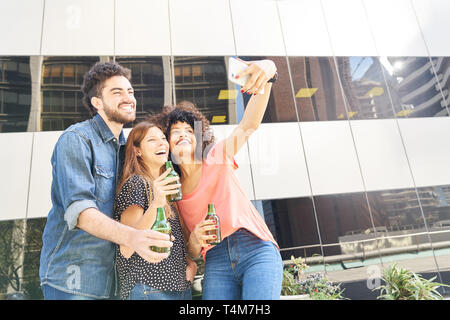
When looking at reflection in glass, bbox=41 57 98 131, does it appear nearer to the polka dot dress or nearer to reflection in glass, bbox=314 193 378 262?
the polka dot dress

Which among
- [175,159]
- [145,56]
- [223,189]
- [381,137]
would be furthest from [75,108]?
[381,137]

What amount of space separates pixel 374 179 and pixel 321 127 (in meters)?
0.72

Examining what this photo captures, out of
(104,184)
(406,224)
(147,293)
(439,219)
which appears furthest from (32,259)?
(439,219)

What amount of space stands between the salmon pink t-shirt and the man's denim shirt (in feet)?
1.45

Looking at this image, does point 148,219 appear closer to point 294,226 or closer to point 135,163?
point 135,163

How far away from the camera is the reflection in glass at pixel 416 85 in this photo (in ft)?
10.2

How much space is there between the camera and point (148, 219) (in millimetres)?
1458

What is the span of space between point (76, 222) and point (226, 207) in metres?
0.73

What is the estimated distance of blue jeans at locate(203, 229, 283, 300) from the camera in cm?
138

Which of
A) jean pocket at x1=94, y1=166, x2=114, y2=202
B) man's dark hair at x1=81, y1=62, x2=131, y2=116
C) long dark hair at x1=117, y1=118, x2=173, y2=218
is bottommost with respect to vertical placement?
jean pocket at x1=94, y1=166, x2=114, y2=202

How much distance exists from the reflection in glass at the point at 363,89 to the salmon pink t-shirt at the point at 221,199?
188 centimetres

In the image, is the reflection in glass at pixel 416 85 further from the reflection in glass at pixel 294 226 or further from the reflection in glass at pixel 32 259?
the reflection in glass at pixel 32 259

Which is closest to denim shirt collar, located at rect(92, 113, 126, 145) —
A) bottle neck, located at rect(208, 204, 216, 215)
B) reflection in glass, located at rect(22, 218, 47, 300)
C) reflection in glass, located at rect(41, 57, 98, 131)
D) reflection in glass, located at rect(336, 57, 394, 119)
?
bottle neck, located at rect(208, 204, 216, 215)

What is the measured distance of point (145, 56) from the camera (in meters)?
2.82
